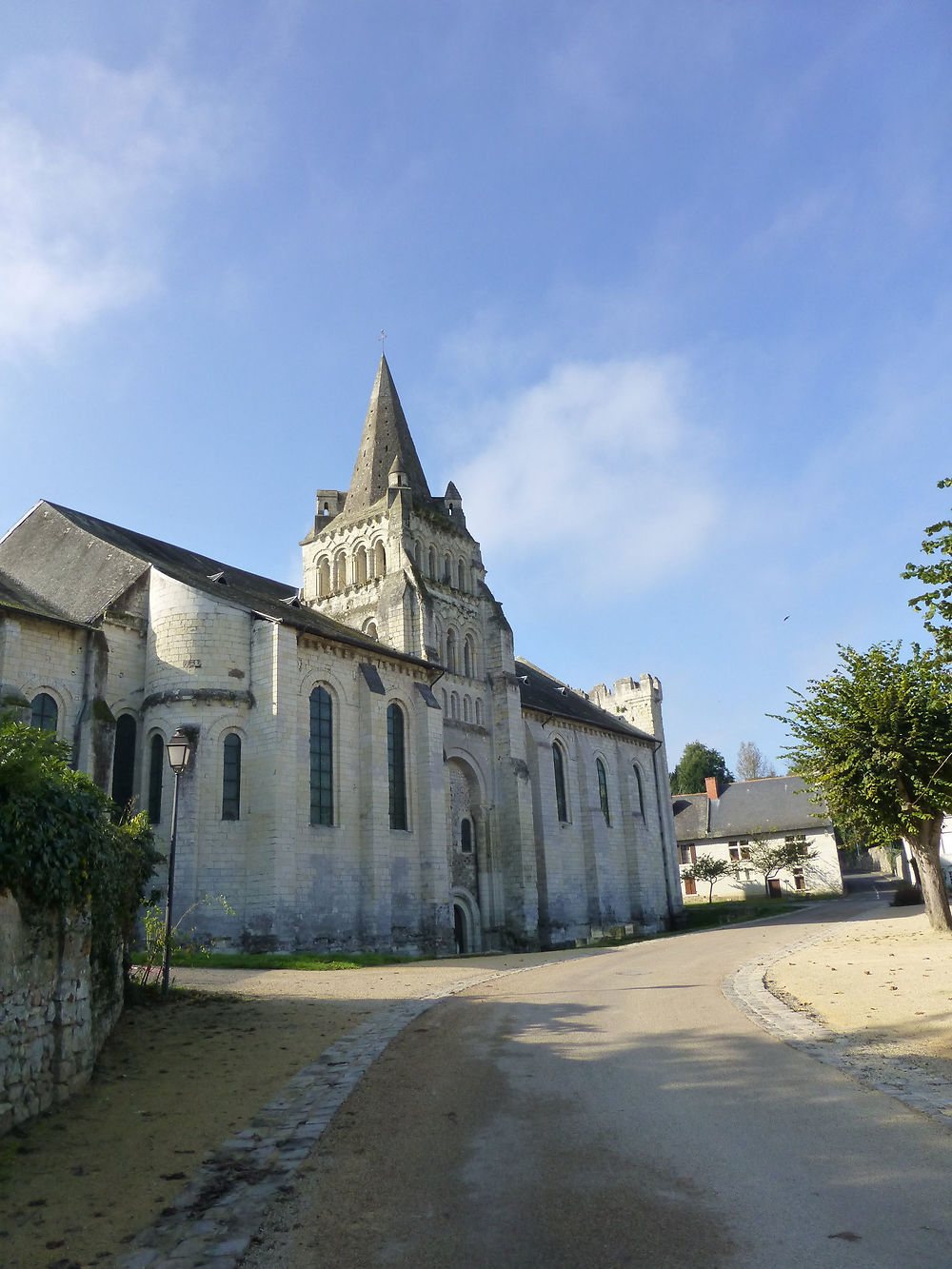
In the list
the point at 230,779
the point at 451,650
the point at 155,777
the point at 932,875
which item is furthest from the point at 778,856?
the point at 155,777

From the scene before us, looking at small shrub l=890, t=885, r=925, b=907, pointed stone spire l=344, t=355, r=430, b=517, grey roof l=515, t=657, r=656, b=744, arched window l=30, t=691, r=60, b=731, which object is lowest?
small shrub l=890, t=885, r=925, b=907

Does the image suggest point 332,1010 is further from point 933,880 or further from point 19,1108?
point 933,880

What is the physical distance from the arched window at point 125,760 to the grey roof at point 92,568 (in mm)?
3200

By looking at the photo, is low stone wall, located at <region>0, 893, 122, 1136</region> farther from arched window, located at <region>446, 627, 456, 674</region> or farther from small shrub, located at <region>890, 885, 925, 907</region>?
small shrub, located at <region>890, 885, 925, 907</region>

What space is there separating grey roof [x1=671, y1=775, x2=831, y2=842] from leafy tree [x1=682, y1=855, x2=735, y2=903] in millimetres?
2081

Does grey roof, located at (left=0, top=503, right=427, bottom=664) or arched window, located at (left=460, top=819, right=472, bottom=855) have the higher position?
grey roof, located at (left=0, top=503, right=427, bottom=664)

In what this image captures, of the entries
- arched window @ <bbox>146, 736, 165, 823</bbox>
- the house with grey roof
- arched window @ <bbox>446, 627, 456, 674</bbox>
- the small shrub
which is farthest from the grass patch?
the house with grey roof

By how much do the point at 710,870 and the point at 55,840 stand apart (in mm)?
52418

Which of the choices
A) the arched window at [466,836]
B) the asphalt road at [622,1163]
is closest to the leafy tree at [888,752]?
the asphalt road at [622,1163]

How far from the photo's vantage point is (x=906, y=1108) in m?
6.84

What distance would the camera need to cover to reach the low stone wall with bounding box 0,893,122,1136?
6.81 m

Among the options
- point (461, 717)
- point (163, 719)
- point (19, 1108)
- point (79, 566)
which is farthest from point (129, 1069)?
point (461, 717)

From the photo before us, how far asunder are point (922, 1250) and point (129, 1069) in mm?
7791

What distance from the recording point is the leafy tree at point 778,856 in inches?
2075
